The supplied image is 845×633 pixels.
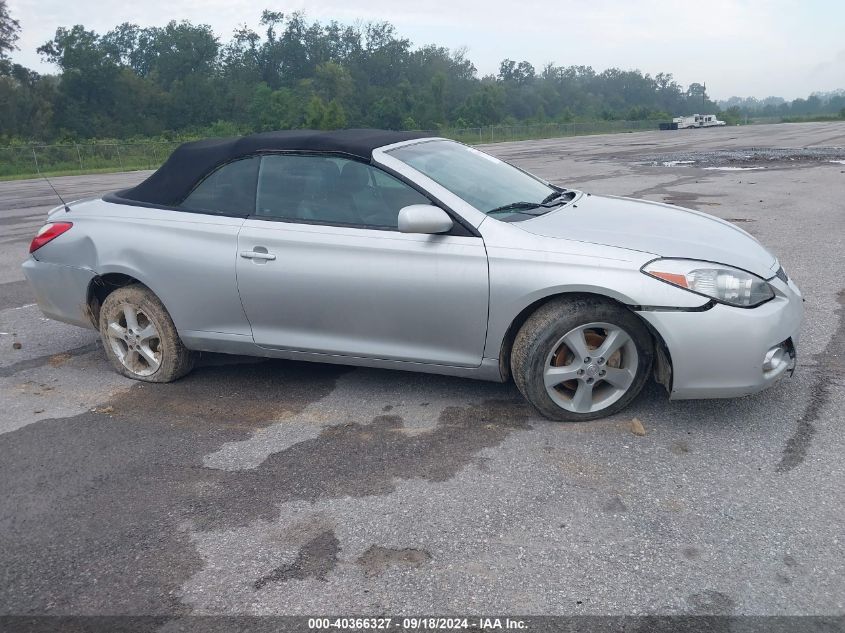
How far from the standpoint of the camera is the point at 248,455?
154 inches

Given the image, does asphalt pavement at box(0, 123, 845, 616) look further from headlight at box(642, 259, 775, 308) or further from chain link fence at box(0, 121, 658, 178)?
chain link fence at box(0, 121, 658, 178)

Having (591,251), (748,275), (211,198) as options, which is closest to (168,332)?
(211,198)

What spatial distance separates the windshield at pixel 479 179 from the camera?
4.41m

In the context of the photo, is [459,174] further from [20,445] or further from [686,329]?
[20,445]

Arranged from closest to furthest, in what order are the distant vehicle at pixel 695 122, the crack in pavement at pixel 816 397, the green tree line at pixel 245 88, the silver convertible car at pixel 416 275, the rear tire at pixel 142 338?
1. the crack in pavement at pixel 816 397
2. the silver convertible car at pixel 416 275
3. the rear tire at pixel 142 338
4. the green tree line at pixel 245 88
5. the distant vehicle at pixel 695 122

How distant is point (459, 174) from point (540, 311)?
3.73ft

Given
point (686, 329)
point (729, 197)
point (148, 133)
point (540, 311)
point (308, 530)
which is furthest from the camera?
point (148, 133)

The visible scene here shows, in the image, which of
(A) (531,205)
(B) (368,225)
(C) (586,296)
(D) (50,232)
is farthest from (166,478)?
(A) (531,205)

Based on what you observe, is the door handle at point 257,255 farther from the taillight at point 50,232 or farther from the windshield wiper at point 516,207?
the taillight at point 50,232

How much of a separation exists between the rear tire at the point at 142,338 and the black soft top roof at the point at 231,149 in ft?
2.12

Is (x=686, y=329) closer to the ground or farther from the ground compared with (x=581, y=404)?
farther from the ground

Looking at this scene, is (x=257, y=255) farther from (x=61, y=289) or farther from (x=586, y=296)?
(x=586, y=296)

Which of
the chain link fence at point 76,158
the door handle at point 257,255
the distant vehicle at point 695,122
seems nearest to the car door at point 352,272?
the door handle at point 257,255

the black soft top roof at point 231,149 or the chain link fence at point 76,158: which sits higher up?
the black soft top roof at point 231,149
